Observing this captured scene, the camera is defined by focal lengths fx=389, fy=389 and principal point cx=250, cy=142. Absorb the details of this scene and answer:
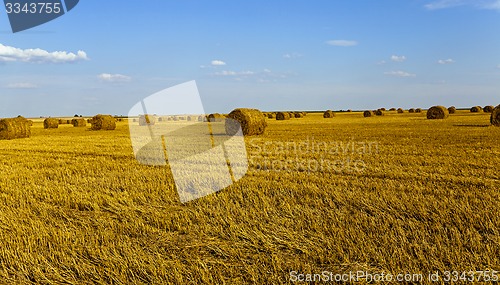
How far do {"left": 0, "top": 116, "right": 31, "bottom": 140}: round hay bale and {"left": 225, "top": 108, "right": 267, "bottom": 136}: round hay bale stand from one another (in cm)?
1342

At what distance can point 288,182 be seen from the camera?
7758 mm

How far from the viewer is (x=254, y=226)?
495 cm

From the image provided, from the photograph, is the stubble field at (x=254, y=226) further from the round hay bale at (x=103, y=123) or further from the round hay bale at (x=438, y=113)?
the round hay bale at (x=438, y=113)

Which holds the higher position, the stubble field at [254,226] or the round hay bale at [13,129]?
the round hay bale at [13,129]

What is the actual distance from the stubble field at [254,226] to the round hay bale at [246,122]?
11890mm

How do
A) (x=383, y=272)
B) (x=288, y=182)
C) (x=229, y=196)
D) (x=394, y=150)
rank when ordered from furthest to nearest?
(x=394, y=150) < (x=288, y=182) < (x=229, y=196) < (x=383, y=272)

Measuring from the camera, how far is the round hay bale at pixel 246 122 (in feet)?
68.9

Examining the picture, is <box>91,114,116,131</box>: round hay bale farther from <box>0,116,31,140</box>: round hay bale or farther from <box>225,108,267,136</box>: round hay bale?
<box>225,108,267,136</box>: round hay bale

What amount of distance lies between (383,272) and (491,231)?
1.90 m

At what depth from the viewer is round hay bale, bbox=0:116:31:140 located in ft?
77.6

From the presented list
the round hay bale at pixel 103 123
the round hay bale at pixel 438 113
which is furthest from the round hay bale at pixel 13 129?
the round hay bale at pixel 438 113

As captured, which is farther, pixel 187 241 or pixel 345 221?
pixel 345 221

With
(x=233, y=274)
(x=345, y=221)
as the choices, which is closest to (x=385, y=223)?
(x=345, y=221)

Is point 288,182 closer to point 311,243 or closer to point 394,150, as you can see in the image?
point 311,243
